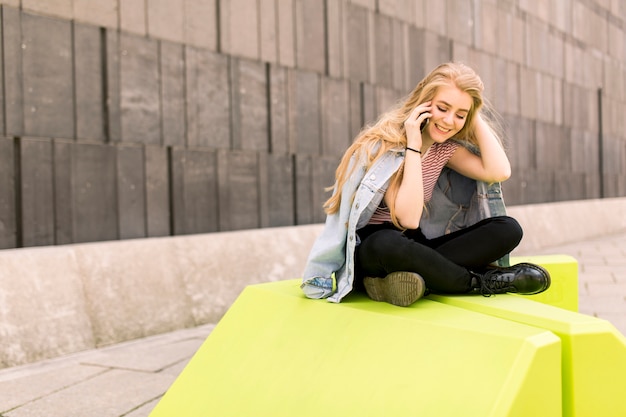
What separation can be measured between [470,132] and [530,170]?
6.76 metres

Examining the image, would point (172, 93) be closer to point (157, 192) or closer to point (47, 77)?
point (157, 192)

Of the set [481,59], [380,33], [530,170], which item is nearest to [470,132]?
[380,33]

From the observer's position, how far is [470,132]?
9.05 feet

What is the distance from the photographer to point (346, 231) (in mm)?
2533

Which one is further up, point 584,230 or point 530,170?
point 530,170

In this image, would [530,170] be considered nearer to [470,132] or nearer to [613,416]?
[470,132]

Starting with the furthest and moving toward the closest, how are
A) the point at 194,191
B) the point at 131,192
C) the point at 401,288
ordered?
the point at 194,191, the point at 131,192, the point at 401,288

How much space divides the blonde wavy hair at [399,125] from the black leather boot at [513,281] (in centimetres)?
38

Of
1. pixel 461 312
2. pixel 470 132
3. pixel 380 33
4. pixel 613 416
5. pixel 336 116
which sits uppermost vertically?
pixel 380 33

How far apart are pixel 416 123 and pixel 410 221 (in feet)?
1.25

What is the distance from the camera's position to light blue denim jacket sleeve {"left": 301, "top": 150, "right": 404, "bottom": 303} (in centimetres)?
248

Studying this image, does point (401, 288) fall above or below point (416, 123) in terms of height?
below

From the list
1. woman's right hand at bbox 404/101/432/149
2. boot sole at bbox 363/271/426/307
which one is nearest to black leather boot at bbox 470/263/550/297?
boot sole at bbox 363/271/426/307

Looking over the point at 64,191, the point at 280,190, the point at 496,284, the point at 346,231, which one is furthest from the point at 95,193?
the point at 496,284
